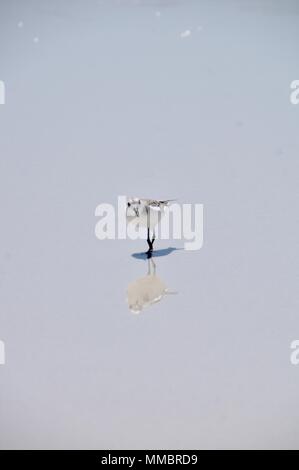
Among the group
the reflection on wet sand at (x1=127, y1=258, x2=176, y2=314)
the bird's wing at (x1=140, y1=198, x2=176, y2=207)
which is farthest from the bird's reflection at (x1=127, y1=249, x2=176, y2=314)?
the bird's wing at (x1=140, y1=198, x2=176, y2=207)

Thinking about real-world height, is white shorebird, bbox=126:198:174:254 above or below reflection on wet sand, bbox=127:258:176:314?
above

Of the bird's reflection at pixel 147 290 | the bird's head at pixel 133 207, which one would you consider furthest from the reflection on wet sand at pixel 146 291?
the bird's head at pixel 133 207

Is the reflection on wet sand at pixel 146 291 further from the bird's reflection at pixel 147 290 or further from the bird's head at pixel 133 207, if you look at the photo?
the bird's head at pixel 133 207

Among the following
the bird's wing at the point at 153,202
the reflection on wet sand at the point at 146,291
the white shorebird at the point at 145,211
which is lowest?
the reflection on wet sand at the point at 146,291

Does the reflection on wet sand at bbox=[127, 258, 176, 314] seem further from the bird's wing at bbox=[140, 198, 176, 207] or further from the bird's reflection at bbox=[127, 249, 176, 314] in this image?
the bird's wing at bbox=[140, 198, 176, 207]

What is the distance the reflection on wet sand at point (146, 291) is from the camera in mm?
927

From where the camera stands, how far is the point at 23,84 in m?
0.91

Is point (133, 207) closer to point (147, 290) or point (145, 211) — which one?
point (145, 211)

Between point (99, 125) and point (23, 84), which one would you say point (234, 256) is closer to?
point (99, 125)

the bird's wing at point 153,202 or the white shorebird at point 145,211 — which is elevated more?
the bird's wing at point 153,202

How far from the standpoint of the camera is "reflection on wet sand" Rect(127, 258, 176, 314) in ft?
3.04

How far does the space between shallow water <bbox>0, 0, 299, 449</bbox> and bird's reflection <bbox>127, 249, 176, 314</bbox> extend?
0.01m

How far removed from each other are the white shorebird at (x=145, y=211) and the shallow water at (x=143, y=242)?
0.04m
